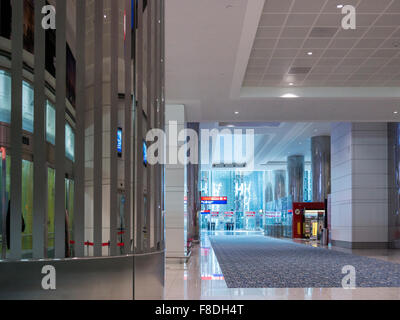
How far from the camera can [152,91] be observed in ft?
9.14

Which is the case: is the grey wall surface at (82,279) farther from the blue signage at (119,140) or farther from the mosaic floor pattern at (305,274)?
the mosaic floor pattern at (305,274)

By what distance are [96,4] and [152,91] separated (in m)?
0.72

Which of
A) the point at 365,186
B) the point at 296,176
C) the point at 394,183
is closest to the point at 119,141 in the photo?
the point at 365,186

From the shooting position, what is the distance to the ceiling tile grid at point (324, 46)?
829cm

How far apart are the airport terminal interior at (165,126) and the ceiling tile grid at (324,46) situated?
47 mm

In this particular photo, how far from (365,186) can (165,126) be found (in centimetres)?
1332

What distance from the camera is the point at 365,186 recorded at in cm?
1853

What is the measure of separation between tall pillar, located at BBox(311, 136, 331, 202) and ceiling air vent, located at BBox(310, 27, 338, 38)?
52.0ft

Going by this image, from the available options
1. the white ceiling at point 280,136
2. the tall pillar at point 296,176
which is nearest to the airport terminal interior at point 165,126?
the white ceiling at point 280,136

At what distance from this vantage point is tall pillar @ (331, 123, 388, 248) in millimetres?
18312

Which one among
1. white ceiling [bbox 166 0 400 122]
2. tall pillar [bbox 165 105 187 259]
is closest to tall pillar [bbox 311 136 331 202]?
white ceiling [bbox 166 0 400 122]

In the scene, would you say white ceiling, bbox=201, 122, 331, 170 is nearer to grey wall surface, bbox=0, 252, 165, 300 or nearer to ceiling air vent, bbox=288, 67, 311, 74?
ceiling air vent, bbox=288, 67, 311, 74

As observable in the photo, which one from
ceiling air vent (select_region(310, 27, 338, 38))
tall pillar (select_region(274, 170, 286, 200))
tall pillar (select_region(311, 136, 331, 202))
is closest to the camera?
ceiling air vent (select_region(310, 27, 338, 38))

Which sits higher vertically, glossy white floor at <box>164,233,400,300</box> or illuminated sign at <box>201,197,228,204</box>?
glossy white floor at <box>164,233,400,300</box>
